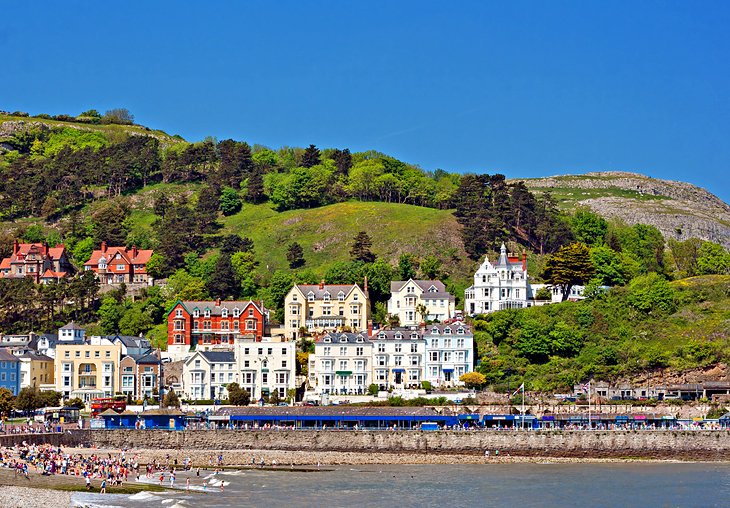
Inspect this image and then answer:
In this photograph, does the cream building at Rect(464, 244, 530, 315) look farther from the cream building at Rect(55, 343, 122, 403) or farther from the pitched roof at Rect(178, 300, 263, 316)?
the cream building at Rect(55, 343, 122, 403)

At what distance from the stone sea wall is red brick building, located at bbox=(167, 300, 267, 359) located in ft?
81.8

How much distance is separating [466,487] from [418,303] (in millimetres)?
46631

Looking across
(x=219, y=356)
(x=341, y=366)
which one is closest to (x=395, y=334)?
(x=341, y=366)

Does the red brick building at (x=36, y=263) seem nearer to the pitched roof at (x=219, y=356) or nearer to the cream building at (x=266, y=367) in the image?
the pitched roof at (x=219, y=356)

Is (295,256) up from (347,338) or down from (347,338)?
up

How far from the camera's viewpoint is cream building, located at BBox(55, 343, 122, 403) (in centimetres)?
10744

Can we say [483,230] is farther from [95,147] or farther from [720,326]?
[95,147]

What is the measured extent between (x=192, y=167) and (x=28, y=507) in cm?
11616

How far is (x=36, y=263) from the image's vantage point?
134875mm

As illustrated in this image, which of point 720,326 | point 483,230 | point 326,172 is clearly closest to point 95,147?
point 326,172

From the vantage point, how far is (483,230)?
13888 centimetres

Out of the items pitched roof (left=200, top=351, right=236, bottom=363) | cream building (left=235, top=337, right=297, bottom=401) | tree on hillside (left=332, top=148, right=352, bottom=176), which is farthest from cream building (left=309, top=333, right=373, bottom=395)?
tree on hillside (left=332, top=148, right=352, bottom=176)

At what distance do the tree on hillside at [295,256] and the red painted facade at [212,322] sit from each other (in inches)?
870

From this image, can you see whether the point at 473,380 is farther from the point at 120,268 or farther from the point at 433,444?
the point at 120,268
